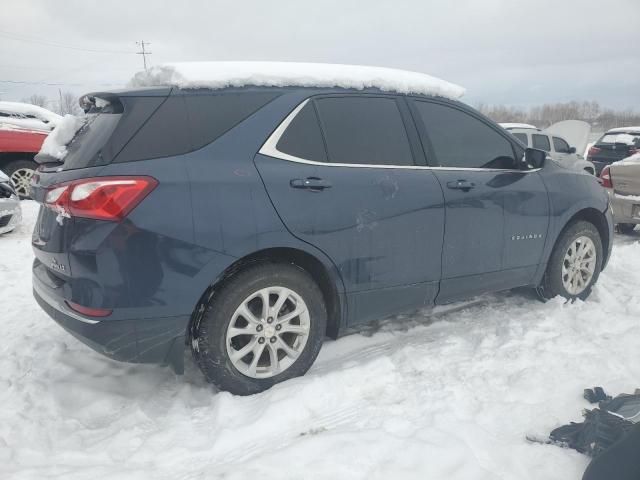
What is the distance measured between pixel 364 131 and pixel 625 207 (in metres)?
5.59

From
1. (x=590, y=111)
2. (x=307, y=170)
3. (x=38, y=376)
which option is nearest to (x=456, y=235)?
(x=307, y=170)

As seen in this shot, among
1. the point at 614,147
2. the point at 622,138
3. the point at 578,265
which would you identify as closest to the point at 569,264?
the point at 578,265

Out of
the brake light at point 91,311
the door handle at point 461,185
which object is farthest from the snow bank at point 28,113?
the door handle at point 461,185

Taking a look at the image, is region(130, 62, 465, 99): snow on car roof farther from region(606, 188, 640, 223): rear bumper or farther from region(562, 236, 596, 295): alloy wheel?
region(606, 188, 640, 223): rear bumper

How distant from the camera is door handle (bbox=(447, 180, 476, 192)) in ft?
10.9

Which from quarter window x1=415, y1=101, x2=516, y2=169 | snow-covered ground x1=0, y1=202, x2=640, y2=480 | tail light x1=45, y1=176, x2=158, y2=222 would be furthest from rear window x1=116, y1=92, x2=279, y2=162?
snow-covered ground x1=0, y1=202, x2=640, y2=480

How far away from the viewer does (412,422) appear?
2467 millimetres

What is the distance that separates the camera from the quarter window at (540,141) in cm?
1066

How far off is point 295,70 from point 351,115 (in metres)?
0.44

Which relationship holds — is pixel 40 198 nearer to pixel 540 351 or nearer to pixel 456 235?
pixel 456 235

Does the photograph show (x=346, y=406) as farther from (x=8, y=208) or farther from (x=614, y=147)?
(x=614, y=147)

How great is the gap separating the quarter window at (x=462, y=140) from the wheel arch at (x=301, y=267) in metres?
1.18

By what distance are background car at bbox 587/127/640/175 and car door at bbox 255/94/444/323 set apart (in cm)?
1167

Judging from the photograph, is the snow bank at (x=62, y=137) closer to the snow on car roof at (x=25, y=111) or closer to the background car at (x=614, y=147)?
the snow on car roof at (x=25, y=111)
